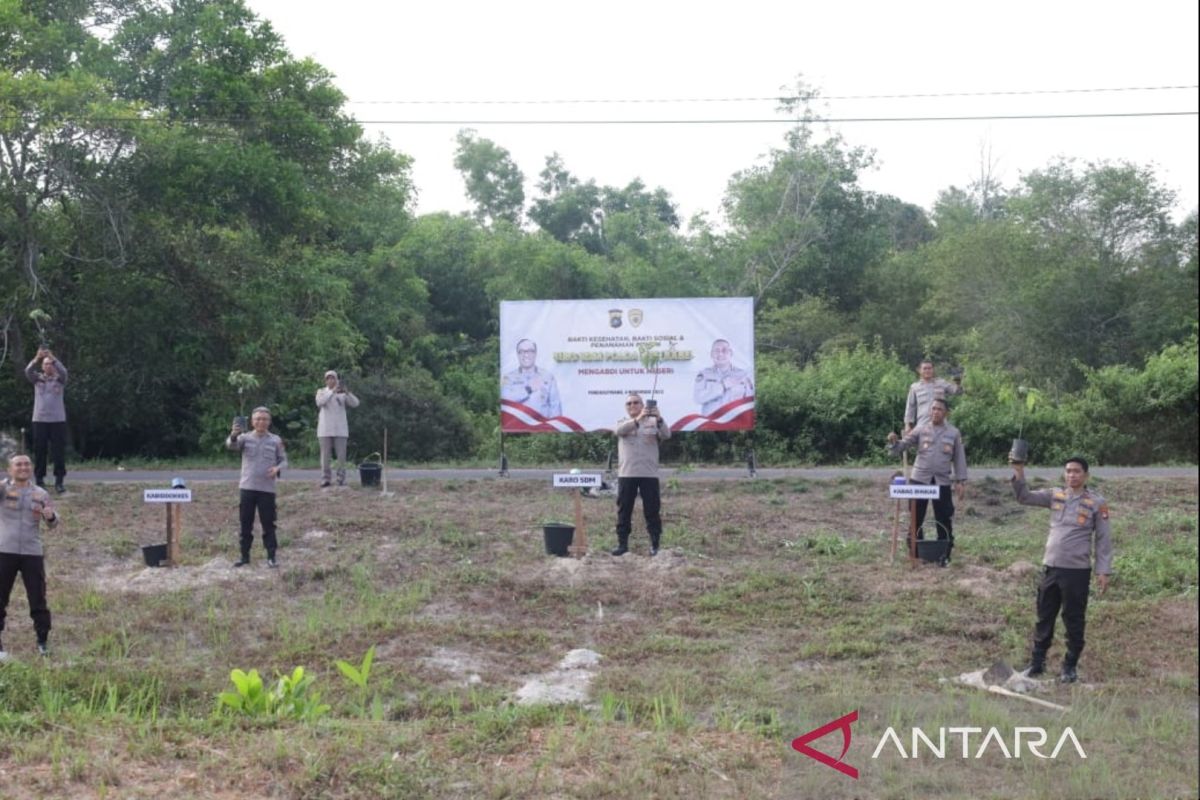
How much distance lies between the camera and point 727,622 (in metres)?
11.9

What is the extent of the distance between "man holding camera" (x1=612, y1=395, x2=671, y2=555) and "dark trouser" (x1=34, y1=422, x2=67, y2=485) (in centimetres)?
813

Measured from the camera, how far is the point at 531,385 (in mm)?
21391

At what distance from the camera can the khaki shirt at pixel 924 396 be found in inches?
600

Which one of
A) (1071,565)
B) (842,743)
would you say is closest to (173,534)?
(842,743)

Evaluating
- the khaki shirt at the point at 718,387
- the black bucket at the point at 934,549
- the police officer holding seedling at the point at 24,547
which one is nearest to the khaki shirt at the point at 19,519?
the police officer holding seedling at the point at 24,547

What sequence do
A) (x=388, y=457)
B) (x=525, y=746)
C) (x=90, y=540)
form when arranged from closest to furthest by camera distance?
(x=525, y=746), (x=90, y=540), (x=388, y=457)

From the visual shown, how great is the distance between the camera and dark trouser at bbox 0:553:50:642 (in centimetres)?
1075

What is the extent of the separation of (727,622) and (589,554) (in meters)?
2.71

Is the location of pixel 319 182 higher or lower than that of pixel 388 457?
higher

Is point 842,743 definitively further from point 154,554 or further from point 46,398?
point 46,398

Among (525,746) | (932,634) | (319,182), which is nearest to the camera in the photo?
(525,746)

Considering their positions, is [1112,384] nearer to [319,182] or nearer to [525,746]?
[319,182]

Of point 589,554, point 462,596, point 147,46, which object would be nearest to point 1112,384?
point 589,554

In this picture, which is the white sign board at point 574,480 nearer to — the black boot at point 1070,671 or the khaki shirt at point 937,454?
the khaki shirt at point 937,454
